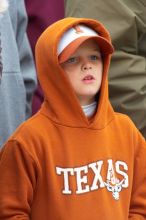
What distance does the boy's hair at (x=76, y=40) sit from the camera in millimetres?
2264

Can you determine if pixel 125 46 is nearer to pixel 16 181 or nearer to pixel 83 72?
pixel 83 72

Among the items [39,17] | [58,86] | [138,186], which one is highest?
[39,17]

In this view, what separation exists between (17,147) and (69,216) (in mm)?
316

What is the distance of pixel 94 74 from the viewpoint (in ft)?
7.65

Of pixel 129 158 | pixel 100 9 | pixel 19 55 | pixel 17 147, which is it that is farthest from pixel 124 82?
pixel 17 147

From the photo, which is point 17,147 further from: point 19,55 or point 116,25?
point 116,25

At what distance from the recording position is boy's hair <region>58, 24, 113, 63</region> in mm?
2264

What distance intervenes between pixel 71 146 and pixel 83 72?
283mm

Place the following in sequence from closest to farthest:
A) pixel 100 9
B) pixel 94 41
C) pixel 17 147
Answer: pixel 17 147
pixel 94 41
pixel 100 9

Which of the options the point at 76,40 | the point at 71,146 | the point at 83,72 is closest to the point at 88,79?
the point at 83,72

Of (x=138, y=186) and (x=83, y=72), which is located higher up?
(x=83, y=72)

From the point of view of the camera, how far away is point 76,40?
2.28 meters

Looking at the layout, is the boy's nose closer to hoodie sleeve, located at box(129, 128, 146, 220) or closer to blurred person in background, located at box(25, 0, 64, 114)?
hoodie sleeve, located at box(129, 128, 146, 220)

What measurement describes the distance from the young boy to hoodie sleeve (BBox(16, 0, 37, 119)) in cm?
59
